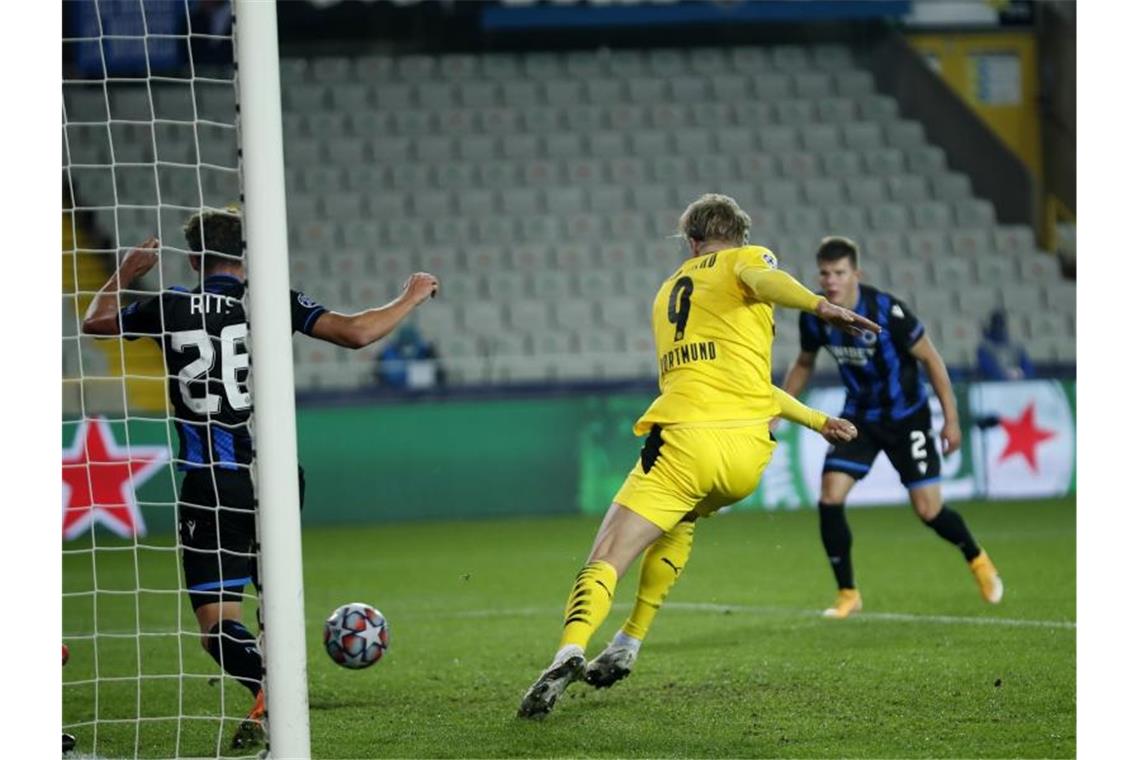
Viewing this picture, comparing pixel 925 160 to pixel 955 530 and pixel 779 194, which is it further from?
pixel 955 530

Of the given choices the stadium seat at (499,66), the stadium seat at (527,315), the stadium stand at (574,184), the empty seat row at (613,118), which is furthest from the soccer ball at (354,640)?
A: the stadium seat at (499,66)

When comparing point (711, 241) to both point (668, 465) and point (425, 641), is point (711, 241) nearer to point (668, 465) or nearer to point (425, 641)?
point (668, 465)

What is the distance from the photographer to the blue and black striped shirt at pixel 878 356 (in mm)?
8547

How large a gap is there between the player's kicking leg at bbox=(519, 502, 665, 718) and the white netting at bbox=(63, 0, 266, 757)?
105 centimetres

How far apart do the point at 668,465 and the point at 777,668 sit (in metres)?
1.47

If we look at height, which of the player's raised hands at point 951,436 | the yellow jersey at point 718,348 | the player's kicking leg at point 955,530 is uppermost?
the yellow jersey at point 718,348

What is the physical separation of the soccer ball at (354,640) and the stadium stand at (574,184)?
39.1 ft

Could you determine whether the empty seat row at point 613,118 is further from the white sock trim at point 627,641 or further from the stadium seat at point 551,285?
the white sock trim at point 627,641

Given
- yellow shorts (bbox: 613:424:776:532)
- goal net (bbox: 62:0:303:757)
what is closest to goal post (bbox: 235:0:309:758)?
goal net (bbox: 62:0:303:757)

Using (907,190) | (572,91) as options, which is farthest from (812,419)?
(572,91)

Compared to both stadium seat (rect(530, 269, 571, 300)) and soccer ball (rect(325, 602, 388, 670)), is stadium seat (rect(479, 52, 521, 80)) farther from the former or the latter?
soccer ball (rect(325, 602, 388, 670))

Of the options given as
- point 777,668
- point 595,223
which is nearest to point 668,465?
point 777,668

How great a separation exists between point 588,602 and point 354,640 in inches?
34.1

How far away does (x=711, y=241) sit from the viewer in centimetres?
610
